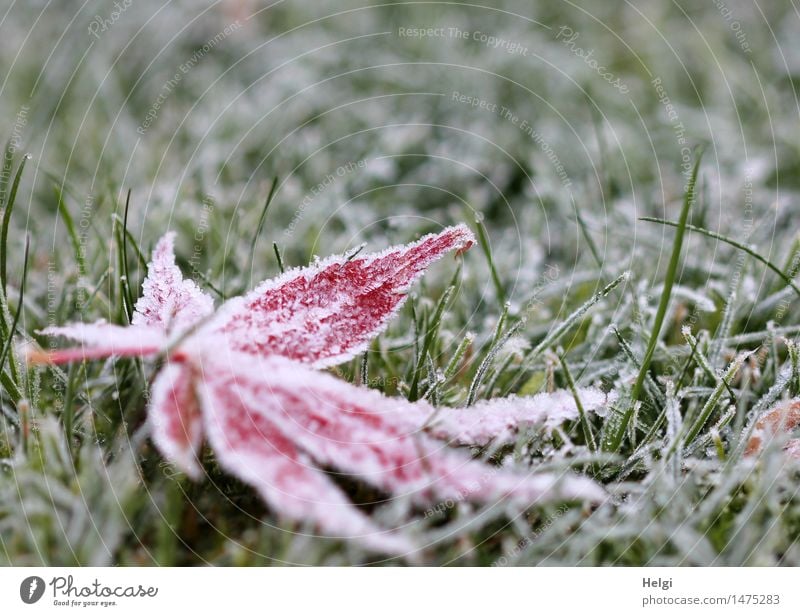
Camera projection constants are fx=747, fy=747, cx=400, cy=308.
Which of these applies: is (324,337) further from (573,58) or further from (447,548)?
(573,58)

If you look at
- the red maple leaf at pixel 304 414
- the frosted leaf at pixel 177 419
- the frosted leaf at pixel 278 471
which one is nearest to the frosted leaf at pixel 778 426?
the red maple leaf at pixel 304 414

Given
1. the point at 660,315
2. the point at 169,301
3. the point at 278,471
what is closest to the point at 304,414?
the point at 278,471

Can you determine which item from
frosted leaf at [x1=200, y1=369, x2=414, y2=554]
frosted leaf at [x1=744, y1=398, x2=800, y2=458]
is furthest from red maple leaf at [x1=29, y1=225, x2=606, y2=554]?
frosted leaf at [x1=744, y1=398, x2=800, y2=458]

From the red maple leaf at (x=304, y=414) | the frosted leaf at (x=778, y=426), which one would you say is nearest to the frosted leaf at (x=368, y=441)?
the red maple leaf at (x=304, y=414)
